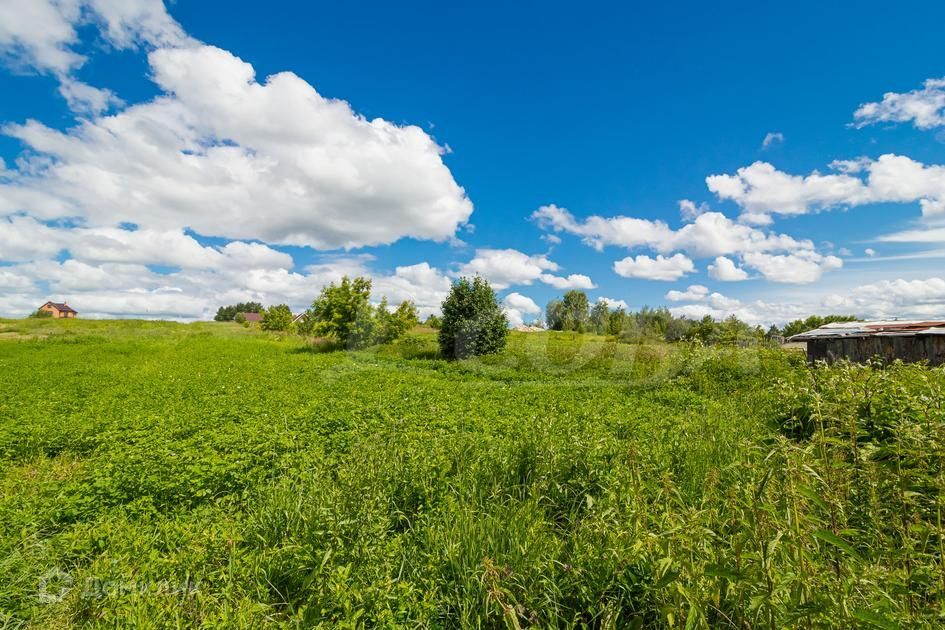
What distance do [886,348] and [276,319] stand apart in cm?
4420

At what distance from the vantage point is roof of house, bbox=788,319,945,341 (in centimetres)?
1048

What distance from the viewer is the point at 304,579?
2877 mm

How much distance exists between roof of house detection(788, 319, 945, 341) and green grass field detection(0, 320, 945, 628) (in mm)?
4971

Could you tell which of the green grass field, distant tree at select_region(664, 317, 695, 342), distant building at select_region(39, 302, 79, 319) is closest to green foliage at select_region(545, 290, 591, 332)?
distant tree at select_region(664, 317, 695, 342)

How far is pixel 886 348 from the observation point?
36.8ft

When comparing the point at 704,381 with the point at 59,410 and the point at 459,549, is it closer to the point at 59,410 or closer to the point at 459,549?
the point at 459,549

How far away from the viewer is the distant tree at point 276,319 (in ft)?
141

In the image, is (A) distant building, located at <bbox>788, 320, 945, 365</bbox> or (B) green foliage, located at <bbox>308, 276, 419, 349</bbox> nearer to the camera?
(A) distant building, located at <bbox>788, 320, 945, 365</bbox>

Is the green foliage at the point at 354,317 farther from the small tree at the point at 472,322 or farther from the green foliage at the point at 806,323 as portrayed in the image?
the green foliage at the point at 806,323

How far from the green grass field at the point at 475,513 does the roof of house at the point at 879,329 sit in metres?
4.97

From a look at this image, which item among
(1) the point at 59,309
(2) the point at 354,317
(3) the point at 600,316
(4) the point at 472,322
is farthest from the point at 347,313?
(1) the point at 59,309

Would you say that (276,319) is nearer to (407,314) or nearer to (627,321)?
(407,314)

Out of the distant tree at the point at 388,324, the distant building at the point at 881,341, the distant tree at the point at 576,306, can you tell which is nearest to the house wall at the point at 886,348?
the distant building at the point at 881,341

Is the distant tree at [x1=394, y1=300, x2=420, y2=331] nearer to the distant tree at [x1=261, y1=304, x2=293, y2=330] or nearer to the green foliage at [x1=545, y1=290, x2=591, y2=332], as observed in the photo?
the distant tree at [x1=261, y1=304, x2=293, y2=330]
